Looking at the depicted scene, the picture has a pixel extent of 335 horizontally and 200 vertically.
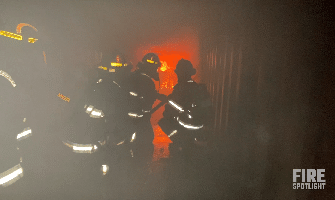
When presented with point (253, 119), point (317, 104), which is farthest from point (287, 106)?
point (253, 119)

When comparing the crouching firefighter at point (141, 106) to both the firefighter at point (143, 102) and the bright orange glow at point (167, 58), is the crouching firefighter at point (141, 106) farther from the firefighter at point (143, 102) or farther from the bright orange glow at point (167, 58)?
the bright orange glow at point (167, 58)

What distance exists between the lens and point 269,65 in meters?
2.31

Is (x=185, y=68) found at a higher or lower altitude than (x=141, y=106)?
higher

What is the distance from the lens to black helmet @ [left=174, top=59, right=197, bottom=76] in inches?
111

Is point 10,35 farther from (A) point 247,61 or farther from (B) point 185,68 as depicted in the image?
(A) point 247,61

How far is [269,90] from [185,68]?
1238mm

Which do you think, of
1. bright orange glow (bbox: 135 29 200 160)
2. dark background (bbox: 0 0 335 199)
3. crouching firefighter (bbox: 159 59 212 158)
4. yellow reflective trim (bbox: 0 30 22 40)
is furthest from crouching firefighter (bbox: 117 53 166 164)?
yellow reflective trim (bbox: 0 30 22 40)

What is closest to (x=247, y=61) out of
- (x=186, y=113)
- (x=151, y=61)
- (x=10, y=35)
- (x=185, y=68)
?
(x=185, y=68)

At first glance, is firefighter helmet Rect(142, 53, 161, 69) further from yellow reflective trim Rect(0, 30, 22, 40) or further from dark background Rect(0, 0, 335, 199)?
yellow reflective trim Rect(0, 30, 22, 40)

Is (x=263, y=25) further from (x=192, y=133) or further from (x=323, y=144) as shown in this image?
(x=192, y=133)

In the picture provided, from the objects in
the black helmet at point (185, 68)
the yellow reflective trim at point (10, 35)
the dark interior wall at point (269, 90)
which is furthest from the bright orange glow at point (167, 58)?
the yellow reflective trim at point (10, 35)

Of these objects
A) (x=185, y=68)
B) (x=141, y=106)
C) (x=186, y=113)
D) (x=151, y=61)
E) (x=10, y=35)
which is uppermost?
(x=10, y=35)

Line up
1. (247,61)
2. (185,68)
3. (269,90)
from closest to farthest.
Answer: (269,90) → (247,61) → (185,68)

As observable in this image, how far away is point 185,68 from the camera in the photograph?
2816mm
